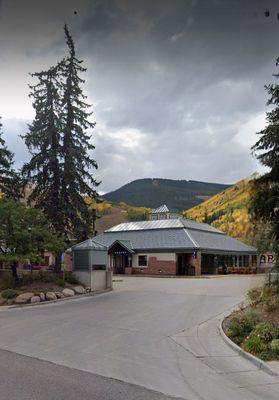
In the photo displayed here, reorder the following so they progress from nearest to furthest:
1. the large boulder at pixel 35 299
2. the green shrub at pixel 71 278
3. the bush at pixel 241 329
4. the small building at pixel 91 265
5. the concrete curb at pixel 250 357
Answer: the concrete curb at pixel 250 357, the bush at pixel 241 329, the large boulder at pixel 35 299, the green shrub at pixel 71 278, the small building at pixel 91 265

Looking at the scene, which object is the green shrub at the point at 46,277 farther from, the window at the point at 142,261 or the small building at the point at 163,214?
the small building at the point at 163,214

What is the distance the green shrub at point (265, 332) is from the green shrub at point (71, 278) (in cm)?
1589

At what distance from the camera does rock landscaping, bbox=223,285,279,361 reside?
9.55m

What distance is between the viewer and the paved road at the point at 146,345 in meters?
7.66

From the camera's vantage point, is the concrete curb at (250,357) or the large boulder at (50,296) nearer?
the concrete curb at (250,357)

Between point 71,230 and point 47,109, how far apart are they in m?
8.44

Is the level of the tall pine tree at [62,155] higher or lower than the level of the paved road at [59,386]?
higher

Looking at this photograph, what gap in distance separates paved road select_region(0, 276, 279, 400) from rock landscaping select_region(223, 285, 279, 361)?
1.43ft

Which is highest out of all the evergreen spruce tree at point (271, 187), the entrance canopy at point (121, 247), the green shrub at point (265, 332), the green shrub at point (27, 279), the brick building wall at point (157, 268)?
the evergreen spruce tree at point (271, 187)

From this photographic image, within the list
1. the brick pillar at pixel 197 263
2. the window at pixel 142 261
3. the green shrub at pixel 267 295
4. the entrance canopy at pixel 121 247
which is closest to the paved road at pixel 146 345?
the green shrub at pixel 267 295

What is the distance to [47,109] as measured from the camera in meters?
30.3

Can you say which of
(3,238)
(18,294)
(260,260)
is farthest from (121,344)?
(260,260)

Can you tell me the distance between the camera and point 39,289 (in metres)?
22.4

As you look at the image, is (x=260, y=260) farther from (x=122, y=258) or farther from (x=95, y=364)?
(x=95, y=364)
